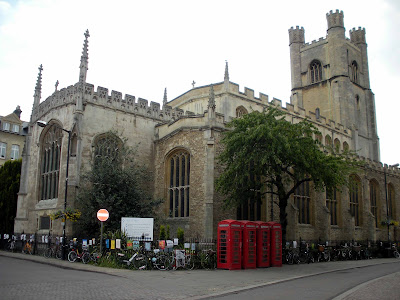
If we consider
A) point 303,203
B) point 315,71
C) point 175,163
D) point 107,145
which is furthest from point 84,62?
point 315,71

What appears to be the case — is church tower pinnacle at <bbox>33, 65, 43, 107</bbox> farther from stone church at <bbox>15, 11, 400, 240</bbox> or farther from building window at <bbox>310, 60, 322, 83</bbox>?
building window at <bbox>310, 60, 322, 83</bbox>

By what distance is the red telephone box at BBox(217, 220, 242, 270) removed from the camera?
687 inches

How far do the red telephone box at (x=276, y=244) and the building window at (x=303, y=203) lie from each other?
1096cm

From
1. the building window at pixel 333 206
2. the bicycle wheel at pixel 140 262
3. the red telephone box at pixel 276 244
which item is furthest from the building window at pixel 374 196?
the bicycle wheel at pixel 140 262

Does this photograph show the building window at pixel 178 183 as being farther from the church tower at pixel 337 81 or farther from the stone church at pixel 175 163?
the church tower at pixel 337 81

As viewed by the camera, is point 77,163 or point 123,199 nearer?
point 123,199

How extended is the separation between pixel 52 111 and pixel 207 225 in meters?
13.3

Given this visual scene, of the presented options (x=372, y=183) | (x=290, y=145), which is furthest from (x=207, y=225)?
(x=372, y=183)

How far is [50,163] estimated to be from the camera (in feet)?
86.0

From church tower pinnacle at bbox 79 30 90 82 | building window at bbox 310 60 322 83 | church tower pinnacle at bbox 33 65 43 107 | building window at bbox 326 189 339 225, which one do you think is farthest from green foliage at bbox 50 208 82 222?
building window at bbox 310 60 322 83

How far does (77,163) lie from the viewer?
2336cm

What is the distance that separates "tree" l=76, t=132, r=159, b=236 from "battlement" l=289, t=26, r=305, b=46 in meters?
38.8

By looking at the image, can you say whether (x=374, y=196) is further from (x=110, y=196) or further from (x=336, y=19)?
(x=110, y=196)

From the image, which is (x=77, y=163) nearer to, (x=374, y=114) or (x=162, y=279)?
(x=162, y=279)
